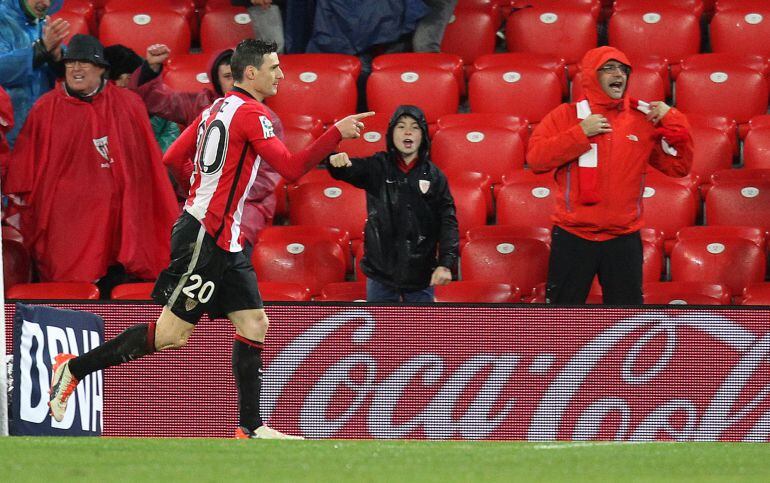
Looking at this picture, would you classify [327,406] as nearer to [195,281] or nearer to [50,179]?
[195,281]

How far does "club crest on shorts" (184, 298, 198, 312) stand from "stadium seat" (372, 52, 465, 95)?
3.62 metres

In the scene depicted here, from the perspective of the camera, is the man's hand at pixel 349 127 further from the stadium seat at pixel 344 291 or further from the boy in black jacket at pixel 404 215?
the stadium seat at pixel 344 291

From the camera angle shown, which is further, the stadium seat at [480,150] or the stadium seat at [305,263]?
the stadium seat at [480,150]

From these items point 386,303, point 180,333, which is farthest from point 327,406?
point 180,333

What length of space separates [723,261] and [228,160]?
3050 mm

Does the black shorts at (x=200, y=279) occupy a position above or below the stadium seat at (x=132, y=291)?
above

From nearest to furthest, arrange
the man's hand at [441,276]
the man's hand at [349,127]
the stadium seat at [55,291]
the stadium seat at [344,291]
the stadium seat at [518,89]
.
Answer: the man's hand at [349,127] → the man's hand at [441,276] → the stadium seat at [55,291] → the stadium seat at [344,291] → the stadium seat at [518,89]

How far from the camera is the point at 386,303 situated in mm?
6355

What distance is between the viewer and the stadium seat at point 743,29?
945 centimetres

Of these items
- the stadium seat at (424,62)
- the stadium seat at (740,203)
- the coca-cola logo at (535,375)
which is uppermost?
the stadium seat at (424,62)

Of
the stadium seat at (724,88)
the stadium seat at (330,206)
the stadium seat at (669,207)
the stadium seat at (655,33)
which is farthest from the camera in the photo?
the stadium seat at (655,33)

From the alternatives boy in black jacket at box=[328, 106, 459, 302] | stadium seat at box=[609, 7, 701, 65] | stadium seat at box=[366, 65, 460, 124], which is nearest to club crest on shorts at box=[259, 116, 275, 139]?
boy in black jacket at box=[328, 106, 459, 302]

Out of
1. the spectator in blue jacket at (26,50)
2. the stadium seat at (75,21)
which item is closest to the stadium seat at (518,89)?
the spectator in blue jacket at (26,50)

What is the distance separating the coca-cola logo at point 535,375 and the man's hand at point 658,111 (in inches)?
49.0
